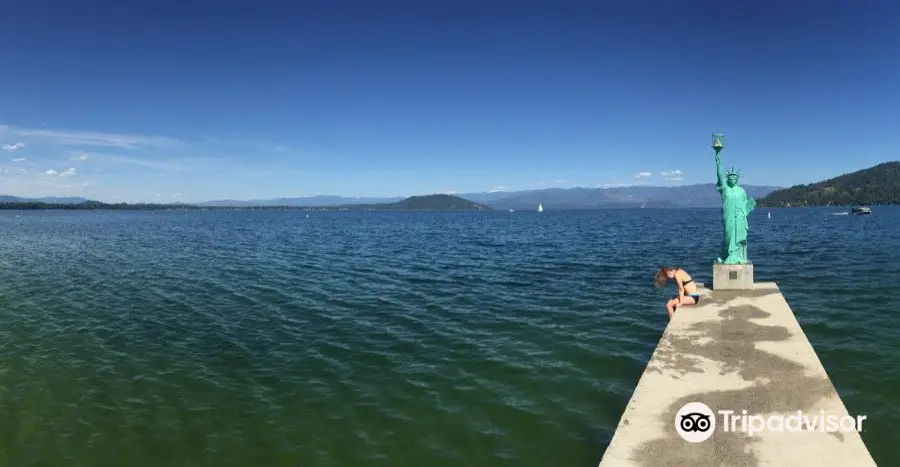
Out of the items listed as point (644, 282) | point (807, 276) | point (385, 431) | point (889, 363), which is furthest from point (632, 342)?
point (807, 276)

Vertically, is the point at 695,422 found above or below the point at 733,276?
below

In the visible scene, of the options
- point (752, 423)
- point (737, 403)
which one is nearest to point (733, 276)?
point (737, 403)

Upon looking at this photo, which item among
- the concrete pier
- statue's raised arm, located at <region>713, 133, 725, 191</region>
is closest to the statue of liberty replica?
statue's raised arm, located at <region>713, 133, 725, 191</region>

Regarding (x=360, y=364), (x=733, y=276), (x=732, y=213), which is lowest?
(x=360, y=364)

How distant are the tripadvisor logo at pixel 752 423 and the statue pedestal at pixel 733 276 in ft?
34.6

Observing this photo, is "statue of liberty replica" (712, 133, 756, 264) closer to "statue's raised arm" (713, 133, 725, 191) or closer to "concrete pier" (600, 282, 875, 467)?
"statue's raised arm" (713, 133, 725, 191)

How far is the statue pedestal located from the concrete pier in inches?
164

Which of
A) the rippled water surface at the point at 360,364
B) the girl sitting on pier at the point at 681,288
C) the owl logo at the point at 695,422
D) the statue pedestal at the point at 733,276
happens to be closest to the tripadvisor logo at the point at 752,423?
the owl logo at the point at 695,422

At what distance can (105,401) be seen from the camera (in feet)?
43.4

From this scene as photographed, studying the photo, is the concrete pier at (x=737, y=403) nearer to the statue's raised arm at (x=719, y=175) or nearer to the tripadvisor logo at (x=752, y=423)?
the tripadvisor logo at (x=752, y=423)

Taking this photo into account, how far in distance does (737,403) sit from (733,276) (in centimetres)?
1059

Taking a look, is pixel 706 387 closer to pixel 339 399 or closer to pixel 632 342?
pixel 632 342

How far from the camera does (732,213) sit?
18.6m

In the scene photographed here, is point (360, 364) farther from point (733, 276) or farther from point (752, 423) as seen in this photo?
point (733, 276)
